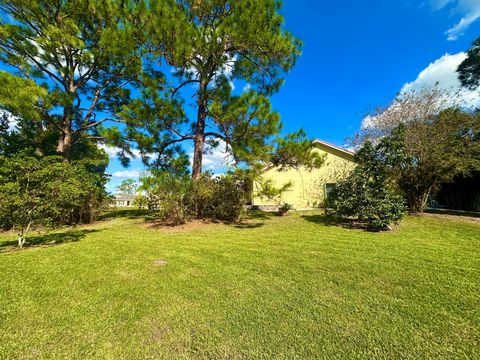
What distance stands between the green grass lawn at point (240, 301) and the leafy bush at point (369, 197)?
6.92 ft


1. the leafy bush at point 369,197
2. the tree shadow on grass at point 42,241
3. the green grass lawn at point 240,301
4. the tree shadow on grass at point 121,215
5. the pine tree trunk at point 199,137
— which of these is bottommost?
the green grass lawn at point 240,301

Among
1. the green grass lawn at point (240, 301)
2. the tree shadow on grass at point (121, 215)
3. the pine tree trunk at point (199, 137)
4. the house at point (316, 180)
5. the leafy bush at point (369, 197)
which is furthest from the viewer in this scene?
the house at point (316, 180)

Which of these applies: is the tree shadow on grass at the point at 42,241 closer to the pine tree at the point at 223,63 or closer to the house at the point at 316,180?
the pine tree at the point at 223,63

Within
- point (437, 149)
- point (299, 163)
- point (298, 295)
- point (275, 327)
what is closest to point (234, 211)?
point (299, 163)

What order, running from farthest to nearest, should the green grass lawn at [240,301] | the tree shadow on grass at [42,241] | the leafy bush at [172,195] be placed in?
1. the leafy bush at [172,195]
2. the tree shadow on grass at [42,241]
3. the green grass lawn at [240,301]

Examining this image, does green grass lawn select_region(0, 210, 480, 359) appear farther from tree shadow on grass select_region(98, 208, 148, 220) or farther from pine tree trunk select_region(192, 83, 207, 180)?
tree shadow on grass select_region(98, 208, 148, 220)

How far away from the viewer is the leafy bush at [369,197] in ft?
24.0

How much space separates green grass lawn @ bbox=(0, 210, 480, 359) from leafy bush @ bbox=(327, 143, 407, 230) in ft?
6.92

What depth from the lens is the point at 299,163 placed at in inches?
345

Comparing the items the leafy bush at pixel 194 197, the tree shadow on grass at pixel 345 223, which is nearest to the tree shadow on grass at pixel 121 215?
the leafy bush at pixel 194 197

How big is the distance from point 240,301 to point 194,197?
5.93 m

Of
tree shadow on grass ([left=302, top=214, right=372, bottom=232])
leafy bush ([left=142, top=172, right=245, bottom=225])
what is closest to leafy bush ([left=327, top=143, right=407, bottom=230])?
tree shadow on grass ([left=302, top=214, right=372, bottom=232])

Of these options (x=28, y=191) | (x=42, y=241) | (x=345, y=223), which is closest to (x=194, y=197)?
(x=42, y=241)

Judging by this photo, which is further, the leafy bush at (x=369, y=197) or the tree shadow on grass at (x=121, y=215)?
the tree shadow on grass at (x=121, y=215)
